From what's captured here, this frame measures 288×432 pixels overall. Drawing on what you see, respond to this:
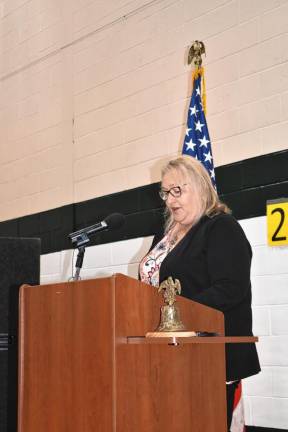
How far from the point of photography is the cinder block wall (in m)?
3.07

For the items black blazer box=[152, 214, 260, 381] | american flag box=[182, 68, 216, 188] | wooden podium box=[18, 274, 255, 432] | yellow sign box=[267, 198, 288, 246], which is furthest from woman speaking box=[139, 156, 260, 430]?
american flag box=[182, 68, 216, 188]

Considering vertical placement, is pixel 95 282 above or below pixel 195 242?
below

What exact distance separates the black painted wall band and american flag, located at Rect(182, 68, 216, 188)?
0.52 ft

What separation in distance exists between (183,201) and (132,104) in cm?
177

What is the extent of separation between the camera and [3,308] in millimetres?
2166

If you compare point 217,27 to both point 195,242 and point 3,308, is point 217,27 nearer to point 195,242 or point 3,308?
point 195,242

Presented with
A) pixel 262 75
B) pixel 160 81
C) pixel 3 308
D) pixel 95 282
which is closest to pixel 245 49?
pixel 262 75

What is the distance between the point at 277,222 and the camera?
3.00 m

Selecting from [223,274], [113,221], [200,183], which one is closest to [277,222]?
[200,183]

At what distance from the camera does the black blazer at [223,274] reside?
1.97m

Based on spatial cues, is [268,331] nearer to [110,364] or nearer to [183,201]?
[183,201]

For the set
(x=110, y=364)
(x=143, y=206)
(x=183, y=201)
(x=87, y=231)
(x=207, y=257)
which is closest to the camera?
(x=110, y=364)

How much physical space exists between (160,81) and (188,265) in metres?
1.94

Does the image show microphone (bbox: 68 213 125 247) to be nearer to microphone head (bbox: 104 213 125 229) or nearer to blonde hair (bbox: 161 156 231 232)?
microphone head (bbox: 104 213 125 229)
